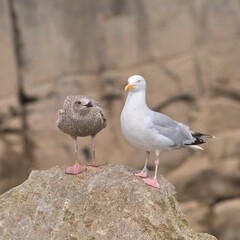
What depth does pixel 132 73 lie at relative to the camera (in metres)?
6.52

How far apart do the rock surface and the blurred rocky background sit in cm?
345

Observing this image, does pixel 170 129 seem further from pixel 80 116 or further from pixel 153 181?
pixel 80 116

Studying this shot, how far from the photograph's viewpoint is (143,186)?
302 cm

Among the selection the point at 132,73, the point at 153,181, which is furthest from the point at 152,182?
the point at 132,73

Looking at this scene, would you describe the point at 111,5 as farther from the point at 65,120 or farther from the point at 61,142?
the point at 65,120

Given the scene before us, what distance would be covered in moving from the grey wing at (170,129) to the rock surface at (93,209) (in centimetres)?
27

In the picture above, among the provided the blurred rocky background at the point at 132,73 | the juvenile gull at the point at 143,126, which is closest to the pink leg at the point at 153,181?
the juvenile gull at the point at 143,126

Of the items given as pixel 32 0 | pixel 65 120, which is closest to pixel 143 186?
pixel 65 120

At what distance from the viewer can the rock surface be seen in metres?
2.86

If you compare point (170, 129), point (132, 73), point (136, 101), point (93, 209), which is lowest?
point (132, 73)

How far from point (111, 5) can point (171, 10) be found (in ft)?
2.38

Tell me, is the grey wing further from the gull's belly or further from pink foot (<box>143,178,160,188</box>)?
pink foot (<box>143,178,160,188</box>)

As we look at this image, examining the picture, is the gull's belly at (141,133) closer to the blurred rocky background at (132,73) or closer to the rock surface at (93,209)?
the rock surface at (93,209)

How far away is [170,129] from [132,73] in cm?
350
